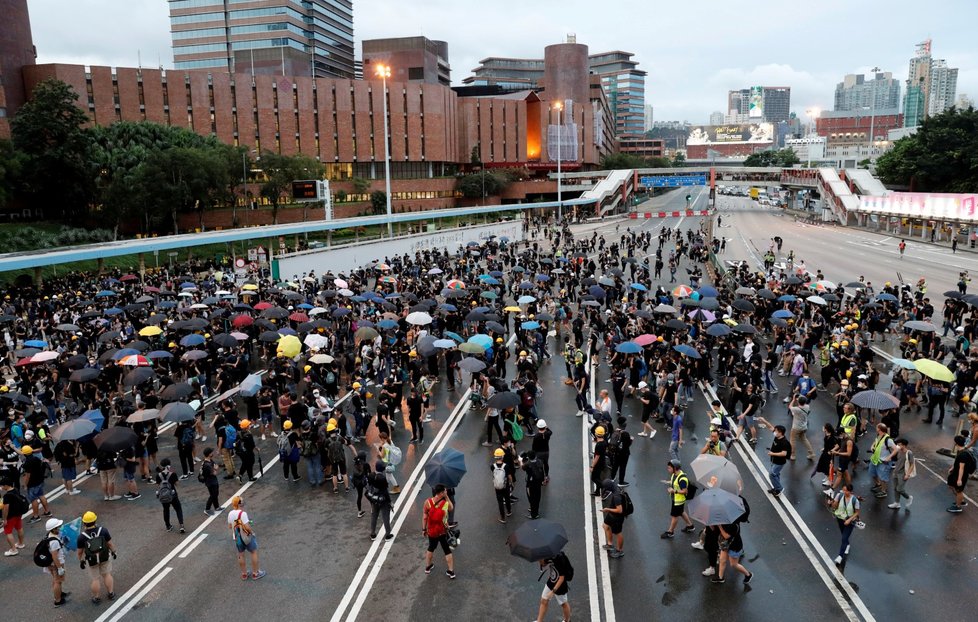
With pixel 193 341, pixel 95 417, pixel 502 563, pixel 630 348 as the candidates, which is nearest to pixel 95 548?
pixel 95 417

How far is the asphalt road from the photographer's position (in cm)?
836

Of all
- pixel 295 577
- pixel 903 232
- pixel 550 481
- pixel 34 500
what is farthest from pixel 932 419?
pixel 903 232

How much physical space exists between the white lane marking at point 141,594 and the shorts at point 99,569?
1.63ft

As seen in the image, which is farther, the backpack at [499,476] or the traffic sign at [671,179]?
the traffic sign at [671,179]

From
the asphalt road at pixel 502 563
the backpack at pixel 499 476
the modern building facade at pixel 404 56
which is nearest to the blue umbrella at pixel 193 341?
the asphalt road at pixel 502 563

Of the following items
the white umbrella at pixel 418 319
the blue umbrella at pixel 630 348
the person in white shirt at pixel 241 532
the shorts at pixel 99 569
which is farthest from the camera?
the white umbrella at pixel 418 319

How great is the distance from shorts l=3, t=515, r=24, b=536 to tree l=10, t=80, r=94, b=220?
181 feet

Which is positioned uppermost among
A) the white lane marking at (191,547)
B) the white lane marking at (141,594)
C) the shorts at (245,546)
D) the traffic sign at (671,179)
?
the traffic sign at (671,179)

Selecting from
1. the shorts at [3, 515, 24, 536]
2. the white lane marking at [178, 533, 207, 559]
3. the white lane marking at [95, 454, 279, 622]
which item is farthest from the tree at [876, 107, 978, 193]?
the shorts at [3, 515, 24, 536]

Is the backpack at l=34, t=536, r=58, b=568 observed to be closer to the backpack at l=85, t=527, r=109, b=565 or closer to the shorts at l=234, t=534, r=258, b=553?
the backpack at l=85, t=527, r=109, b=565

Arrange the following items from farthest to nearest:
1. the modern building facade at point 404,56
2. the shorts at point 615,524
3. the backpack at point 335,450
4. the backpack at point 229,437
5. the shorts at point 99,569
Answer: the modern building facade at point 404,56
the backpack at point 229,437
the backpack at point 335,450
the shorts at point 615,524
the shorts at point 99,569

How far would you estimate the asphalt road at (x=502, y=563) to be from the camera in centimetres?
836

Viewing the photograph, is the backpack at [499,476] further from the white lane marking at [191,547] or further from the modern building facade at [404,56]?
the modern building facade at [404,56]

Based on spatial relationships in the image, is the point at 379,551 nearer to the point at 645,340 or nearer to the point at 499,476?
the point at 499,476
